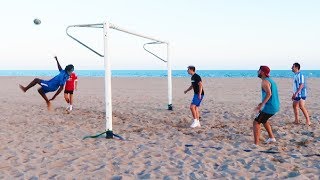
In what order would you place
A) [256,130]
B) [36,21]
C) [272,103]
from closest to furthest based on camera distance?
[272,103]
[256,130]
[36,21]

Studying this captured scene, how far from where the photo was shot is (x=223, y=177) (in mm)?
4938

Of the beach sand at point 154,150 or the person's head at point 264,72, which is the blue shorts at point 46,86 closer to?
the beach sand at point 154,150

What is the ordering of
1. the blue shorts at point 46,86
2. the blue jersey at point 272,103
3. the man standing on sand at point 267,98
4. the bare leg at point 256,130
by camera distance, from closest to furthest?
1. the man standing on sand at point 267,98
2. the blue jersey at point 272,103
3. the bare leg at point 256,130
4. the blue shorts at point 46,86

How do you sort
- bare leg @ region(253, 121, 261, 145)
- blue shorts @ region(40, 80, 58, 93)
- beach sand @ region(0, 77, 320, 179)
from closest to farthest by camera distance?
beach sand @ region(0, 77, 320, 179) < bare leg @ region(253, 121, 261, 145) < blue shorts @ region(40, 80, 58, 93)

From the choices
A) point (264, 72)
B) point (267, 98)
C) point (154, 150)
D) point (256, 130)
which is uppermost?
point (264, 72)

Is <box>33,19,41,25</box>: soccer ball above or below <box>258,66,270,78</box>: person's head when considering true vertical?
above

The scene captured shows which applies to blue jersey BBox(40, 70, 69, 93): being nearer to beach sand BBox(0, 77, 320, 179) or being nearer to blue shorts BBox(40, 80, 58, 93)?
blue shorts BBox(40, 80, 58, 93)

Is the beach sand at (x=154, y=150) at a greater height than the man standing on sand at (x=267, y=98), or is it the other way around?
the man standing on sand at (x=267, y=98)

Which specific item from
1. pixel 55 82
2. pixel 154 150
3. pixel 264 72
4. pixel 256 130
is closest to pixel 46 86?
pixel 55 82

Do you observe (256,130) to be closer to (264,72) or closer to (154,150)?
(264,72)

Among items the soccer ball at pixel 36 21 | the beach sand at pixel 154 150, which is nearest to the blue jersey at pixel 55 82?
the beach sand at pixel 154 150

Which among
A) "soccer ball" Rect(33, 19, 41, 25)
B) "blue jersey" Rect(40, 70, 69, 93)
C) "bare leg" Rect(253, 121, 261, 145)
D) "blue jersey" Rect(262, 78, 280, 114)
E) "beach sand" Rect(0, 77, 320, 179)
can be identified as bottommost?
"beach sand" Rect(0, 77, 320, 179)

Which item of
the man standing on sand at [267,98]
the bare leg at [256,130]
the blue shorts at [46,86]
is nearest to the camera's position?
the man standing on sand at [267,98]

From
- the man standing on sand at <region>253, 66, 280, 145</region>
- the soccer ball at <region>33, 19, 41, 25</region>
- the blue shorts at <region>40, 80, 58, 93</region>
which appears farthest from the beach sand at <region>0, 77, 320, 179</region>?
the soccer ball at <region>33, 19, 41, 25</region>
